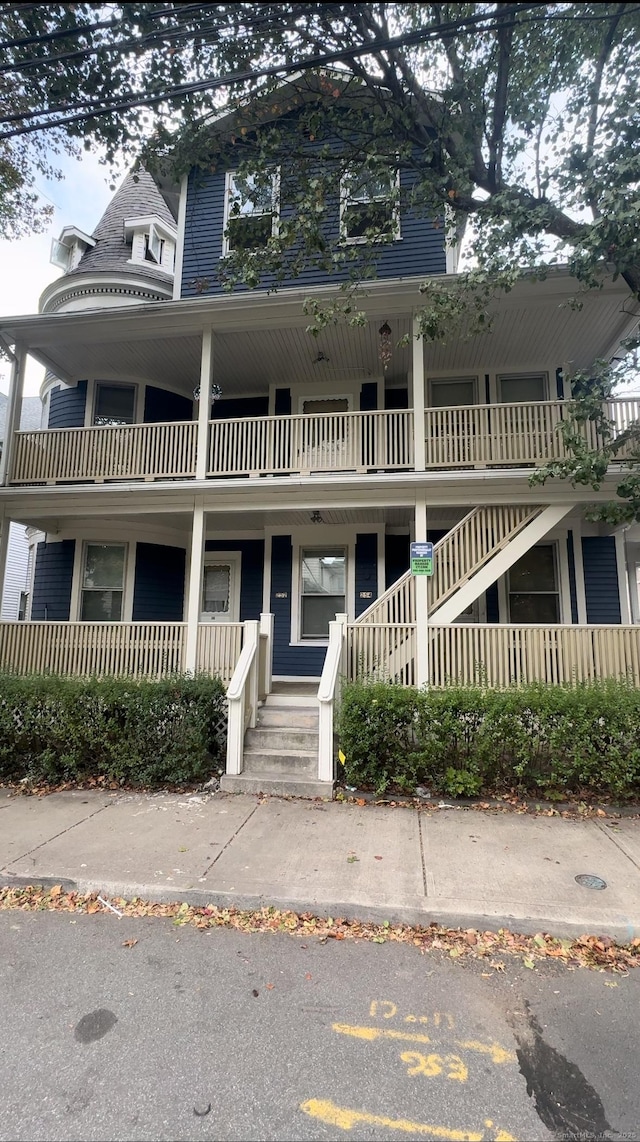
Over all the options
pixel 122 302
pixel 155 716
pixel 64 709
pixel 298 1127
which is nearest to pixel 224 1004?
pixel 298 1127

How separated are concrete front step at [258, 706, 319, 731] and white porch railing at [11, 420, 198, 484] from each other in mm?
3982

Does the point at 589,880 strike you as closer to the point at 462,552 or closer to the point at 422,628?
the point at 422,628

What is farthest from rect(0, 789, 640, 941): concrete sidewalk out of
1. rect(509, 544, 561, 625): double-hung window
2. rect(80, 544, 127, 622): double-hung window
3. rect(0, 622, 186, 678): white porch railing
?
rect(80, 544, 127, 622): double-hung window

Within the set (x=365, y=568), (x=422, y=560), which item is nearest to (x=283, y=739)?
(x=422, y=560)

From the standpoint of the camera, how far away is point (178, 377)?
10.9 meters

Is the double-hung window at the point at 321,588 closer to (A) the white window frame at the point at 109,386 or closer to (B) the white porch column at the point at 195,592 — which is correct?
(B) the white porch column at the point at 195,592

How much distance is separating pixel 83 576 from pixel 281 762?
616 centimetres

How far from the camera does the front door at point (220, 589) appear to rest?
10711mm

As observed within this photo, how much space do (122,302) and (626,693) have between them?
38.1 feet

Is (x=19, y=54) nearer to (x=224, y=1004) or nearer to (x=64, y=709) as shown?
(x=64, y=709)

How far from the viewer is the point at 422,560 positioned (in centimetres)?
785

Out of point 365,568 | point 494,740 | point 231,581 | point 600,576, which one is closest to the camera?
point 494,740

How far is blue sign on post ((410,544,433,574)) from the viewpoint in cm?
782

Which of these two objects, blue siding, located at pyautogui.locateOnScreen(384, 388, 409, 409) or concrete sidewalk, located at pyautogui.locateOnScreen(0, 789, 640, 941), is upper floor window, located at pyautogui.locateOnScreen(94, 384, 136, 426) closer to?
blue siding, located at pyautogui.locateOnScreen(384, 388, 409, 409)
